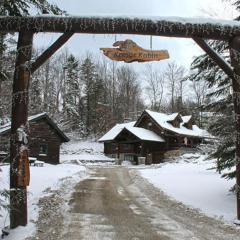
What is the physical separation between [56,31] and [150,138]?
149 ft

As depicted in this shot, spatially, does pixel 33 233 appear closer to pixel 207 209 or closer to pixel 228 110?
pixel 207 209

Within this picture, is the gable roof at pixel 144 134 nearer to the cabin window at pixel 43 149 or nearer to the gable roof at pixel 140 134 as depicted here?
the gable roof at pixel 140 134

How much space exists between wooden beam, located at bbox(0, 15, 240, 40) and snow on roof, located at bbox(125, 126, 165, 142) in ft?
141

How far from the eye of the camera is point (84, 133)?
72.3 m

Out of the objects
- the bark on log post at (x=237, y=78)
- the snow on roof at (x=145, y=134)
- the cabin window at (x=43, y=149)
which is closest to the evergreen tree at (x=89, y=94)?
the snow on roof at (x=145, y=134)

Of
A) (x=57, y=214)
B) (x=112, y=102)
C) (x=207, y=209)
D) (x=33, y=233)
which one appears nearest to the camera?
(x=33, y=233)

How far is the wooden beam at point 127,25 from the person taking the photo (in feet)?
32.8

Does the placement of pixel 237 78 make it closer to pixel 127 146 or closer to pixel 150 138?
pixel 150 138

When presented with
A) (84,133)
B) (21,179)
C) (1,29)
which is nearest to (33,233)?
(21,179)

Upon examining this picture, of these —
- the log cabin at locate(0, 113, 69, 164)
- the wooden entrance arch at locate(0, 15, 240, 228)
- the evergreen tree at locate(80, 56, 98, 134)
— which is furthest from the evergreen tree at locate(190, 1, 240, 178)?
the evergreen tree at locate(80, 56, 98, 134)

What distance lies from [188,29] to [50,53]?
322 centimetres

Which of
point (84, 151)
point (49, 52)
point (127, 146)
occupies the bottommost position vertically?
point (84, 151)

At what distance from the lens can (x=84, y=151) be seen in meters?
63.1

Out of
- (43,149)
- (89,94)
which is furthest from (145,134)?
(89,94)
